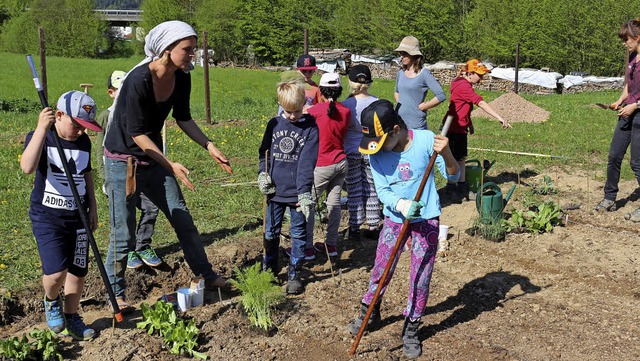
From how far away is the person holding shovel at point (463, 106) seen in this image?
7387 millimetres

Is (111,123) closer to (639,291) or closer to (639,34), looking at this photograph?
(639,291)

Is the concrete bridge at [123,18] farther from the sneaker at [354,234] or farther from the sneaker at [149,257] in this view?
the sneaker at [149,257]

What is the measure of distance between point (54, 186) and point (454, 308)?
2.90 meters

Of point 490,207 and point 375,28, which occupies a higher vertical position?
point 375,28

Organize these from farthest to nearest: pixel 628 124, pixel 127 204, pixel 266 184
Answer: pixel 628 124, pixel 266 184, pixel 127 204

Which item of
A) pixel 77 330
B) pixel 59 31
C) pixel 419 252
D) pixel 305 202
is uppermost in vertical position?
pixel 59 31

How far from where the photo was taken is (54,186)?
13.6ft

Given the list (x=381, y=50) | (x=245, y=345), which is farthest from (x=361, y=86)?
(x=381, y=50)

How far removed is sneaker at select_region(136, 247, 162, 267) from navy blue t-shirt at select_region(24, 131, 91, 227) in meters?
1.44

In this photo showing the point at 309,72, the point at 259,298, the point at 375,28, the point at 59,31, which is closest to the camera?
the point at 259,298

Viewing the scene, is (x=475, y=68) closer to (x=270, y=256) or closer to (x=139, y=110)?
(x=270, y=256)

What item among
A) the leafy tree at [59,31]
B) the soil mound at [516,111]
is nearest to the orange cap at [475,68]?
the soil mound at [516,111]

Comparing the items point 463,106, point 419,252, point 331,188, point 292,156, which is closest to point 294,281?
point 292,156

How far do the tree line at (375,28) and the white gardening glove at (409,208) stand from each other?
A: 1039 inches
